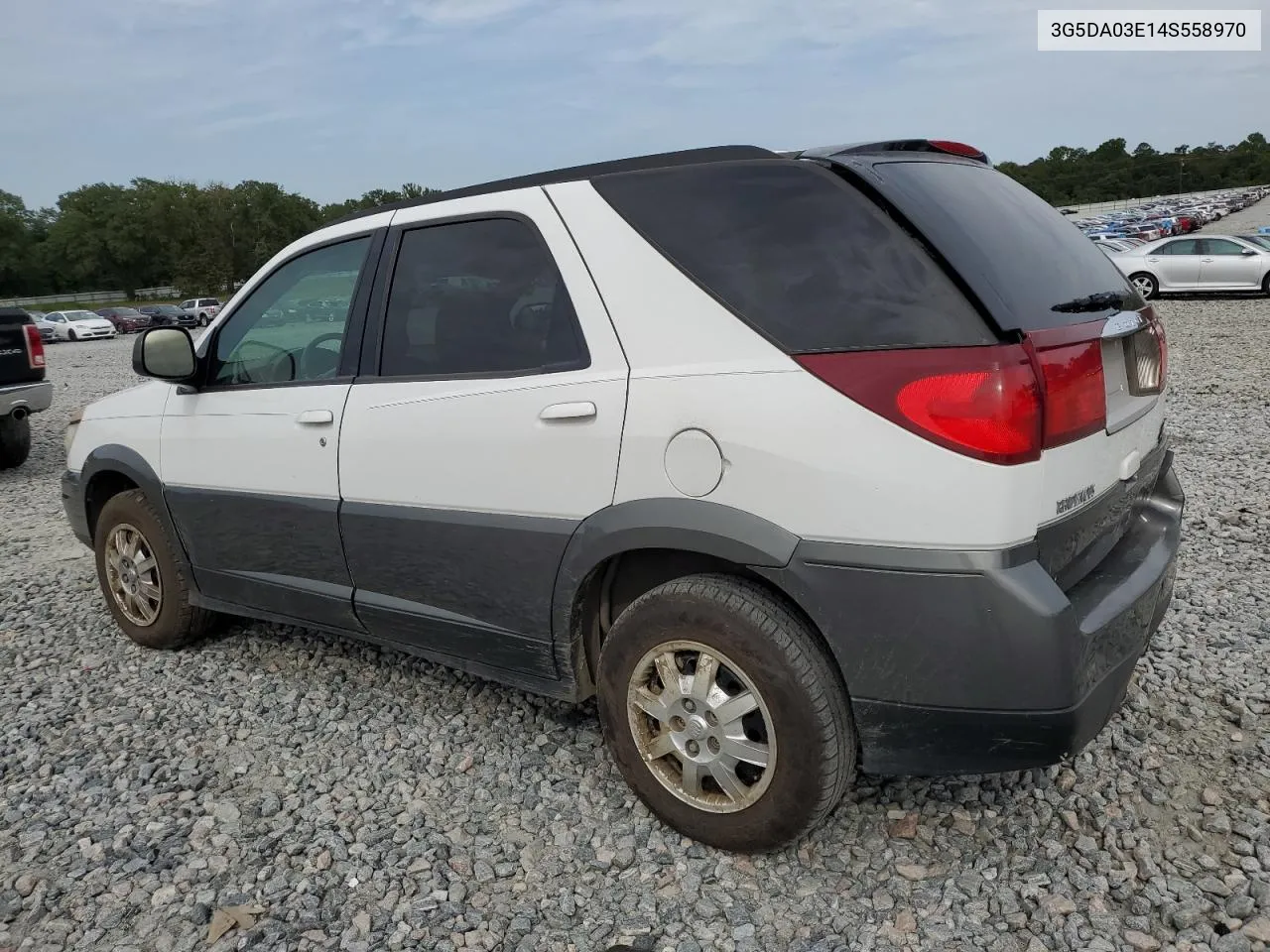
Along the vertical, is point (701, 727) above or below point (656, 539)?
below

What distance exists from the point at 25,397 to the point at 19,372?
0.23 metres

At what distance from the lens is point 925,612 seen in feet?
7.23

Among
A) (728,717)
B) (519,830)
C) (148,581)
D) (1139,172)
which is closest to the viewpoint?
(728,717)

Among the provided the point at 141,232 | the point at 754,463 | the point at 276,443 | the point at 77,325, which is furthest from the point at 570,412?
the point at 141,232

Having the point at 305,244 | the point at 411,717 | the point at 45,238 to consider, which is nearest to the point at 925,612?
the point at 411,717

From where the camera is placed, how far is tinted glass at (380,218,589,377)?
287 cm

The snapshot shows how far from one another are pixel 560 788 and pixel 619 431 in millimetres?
1256

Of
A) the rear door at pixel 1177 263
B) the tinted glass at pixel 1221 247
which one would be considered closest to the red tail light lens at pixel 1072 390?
the rear door at pixel 1177 263

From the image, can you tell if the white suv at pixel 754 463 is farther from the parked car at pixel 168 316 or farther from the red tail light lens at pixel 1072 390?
the parked car at pixel 168 316

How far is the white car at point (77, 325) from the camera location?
118 ft

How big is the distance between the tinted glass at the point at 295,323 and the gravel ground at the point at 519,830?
1.32m

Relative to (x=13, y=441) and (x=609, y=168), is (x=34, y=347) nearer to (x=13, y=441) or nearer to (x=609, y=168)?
(x=13, y=441)

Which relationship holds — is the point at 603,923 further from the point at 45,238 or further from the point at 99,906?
the point at 45,238

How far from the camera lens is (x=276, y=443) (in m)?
3.59
